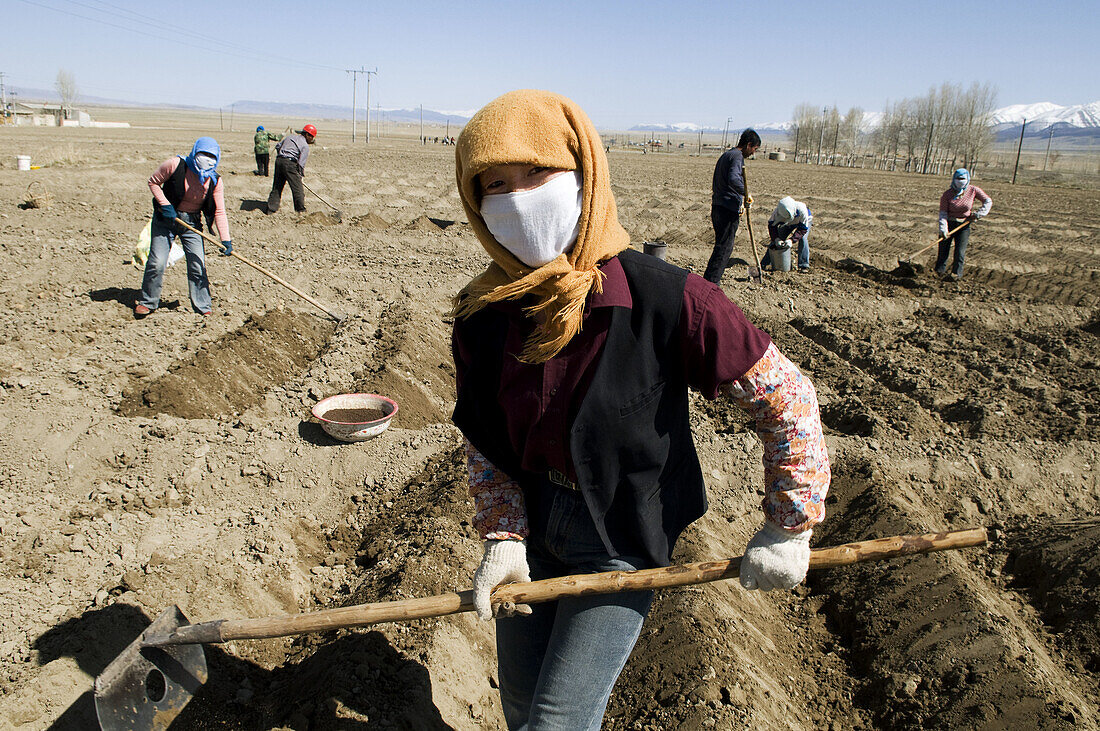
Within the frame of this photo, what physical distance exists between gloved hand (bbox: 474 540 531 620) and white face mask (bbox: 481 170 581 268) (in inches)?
29.8

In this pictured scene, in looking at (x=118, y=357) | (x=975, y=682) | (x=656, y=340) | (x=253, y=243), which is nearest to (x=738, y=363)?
(x=656, y=340)

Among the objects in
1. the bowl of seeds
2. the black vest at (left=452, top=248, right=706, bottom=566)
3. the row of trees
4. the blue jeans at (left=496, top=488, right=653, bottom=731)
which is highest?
the row of trees

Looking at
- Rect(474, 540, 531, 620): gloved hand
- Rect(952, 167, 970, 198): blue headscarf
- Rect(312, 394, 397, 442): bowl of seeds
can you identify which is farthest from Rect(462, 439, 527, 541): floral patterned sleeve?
Rect(952, 167, 970, 198): blue headscarf

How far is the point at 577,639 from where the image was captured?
5.79ft

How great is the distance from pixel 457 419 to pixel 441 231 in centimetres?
1144

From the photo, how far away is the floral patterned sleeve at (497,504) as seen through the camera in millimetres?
1940

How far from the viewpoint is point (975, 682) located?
2951 millimetres

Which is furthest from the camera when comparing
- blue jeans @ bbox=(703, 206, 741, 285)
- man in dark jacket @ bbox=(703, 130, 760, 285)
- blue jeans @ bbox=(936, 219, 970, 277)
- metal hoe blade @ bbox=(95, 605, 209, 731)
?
blue jeans @ bbox=(936, 219, 970, 277)

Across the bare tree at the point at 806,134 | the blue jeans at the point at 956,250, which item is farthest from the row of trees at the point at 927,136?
the blue jeans at the point at 956,250

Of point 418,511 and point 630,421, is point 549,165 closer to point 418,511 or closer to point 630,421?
point 630,421

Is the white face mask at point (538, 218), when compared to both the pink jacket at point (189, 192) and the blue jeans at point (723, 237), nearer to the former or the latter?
the pink jacket at point (189, 192)

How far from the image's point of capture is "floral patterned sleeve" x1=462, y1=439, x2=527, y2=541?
1940 mm

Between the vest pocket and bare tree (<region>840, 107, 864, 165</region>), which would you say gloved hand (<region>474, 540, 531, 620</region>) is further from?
bare tree (<region>840, 107, 864, 165</region>)

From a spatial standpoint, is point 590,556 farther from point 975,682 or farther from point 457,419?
point 975,682
